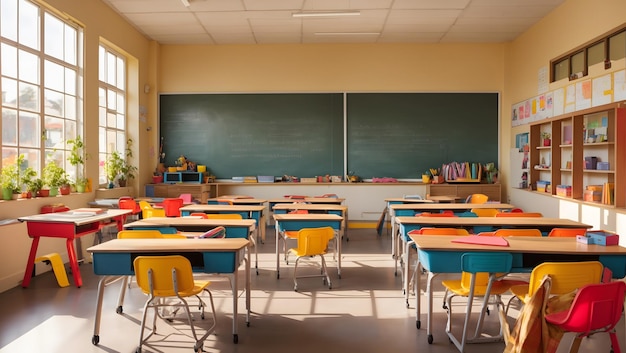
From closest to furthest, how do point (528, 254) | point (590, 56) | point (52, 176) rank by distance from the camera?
point (528, 254) → point (52, 176) → point (590, 56)

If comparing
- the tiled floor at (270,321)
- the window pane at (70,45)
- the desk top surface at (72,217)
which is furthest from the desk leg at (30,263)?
the window pane at (70,45)

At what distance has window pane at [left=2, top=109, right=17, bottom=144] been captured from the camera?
19.7 feet

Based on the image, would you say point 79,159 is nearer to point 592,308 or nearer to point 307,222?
point 307,222

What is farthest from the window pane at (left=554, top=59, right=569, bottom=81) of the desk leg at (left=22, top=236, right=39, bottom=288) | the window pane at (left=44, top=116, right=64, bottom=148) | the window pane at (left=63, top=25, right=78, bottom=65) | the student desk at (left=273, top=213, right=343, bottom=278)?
the desk leg at (left=22, top=236, right=39, bottom=288)

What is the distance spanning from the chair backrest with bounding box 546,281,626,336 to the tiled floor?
1.11m

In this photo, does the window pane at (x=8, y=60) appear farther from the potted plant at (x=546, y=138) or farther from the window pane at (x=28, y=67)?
the potted plant at (x=546, y=138)

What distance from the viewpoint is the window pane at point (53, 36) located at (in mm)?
6871

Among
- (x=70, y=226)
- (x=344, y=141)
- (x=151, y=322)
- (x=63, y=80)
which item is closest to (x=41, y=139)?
(x=63, y=80)

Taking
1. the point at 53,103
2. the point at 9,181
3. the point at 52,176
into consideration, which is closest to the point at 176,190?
the point at 53,103

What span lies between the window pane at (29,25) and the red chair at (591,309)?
6483 mm

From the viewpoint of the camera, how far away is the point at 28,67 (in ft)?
21.3

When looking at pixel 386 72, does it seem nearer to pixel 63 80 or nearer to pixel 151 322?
pixel 63 80

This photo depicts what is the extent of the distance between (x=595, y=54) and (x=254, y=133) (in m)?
6.31

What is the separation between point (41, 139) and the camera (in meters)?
6.72
